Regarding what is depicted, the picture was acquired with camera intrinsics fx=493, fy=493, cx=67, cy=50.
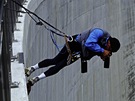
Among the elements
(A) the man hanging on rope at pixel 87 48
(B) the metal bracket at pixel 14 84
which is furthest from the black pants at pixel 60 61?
(B) the metal bracket at pixel 14 84

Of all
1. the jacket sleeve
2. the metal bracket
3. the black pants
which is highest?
the jacket sleeve

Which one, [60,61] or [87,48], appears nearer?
[87,48]

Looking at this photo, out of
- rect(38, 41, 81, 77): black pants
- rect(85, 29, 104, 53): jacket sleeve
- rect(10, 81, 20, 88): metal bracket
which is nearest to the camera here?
rect(10, 81, 20, 88): metal bracket

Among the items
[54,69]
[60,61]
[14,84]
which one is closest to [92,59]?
[60,61]

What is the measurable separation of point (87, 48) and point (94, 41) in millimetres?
121

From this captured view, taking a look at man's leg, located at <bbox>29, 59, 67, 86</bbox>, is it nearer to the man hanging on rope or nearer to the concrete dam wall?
the man hanging on rope

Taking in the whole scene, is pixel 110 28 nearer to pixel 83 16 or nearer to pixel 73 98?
pixel 83 16

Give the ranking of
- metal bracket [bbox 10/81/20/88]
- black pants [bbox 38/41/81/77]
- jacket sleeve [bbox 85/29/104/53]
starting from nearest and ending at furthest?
metal bracket [bbox 10/81/20/88] < jacket sleeve [bbox 85/29/104/53] < black pants [bbox 38/41/81/77]

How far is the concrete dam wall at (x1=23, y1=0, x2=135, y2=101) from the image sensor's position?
22.7ft

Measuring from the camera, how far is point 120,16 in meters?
11.5

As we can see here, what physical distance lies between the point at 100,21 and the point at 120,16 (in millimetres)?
1409

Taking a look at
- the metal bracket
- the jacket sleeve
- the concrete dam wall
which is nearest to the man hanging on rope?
the jacket sleeve

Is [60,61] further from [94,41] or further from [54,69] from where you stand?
[94,41]

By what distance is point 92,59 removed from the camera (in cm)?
980
